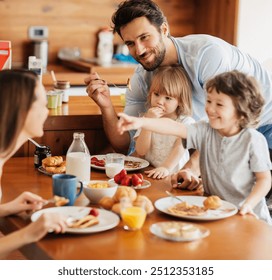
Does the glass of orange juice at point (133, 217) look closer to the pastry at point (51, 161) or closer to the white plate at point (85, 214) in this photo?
the white plate at point (85, 214)

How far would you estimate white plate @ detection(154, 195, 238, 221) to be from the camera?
2.15m

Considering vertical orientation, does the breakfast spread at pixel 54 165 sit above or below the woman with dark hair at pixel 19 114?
below

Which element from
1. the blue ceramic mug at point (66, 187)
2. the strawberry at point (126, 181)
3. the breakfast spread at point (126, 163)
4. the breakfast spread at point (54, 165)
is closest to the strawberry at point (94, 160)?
the breakfast spread at point (126, 163)

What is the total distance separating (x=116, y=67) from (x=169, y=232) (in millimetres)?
3382

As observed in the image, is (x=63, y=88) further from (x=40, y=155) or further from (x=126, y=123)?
(x=126, y=123)

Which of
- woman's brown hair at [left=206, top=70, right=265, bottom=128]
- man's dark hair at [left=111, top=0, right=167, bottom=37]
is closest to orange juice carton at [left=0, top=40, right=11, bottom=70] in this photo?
man's dark hair at [left=111, top=0, right=167, bottom=37]

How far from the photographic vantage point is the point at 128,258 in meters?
1.83

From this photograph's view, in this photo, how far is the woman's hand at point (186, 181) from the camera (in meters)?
2.51

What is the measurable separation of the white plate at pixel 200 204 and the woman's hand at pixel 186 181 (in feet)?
0.43

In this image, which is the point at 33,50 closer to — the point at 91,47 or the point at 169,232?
the point at 91,47

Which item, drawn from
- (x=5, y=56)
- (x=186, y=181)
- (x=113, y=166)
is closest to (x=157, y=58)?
(x=113, y=166)

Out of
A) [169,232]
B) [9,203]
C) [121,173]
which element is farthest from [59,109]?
[169,232]

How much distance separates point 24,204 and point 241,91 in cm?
85

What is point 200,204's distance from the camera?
7.60ft
